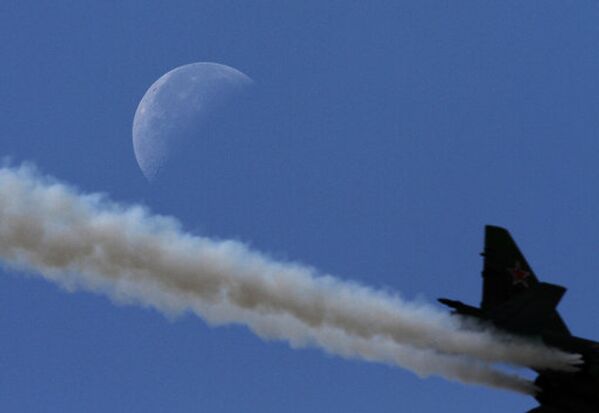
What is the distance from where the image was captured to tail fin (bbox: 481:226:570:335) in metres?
38.6

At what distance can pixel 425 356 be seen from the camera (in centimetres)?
3925

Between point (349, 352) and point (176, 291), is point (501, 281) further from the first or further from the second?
point (176, 291)

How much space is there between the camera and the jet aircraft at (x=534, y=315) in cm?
3809


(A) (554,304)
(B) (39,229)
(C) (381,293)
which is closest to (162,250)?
(B) (39,229)

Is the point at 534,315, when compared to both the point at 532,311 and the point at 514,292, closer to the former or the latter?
the point at 532,311

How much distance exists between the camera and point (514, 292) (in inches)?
1540

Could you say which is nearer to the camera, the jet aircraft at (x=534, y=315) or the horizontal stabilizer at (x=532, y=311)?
the jet aircraft at (x=534, y=315)

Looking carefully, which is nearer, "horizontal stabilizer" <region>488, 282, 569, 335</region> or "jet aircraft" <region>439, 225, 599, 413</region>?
"jet aircraft" <region>439, 225, 599, 413</region>

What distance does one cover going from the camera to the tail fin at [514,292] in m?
38.6

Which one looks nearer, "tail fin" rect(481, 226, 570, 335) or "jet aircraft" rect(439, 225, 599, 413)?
"jet aircraft" rect(439, 225, 599, 413)

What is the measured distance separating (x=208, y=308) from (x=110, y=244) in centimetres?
375

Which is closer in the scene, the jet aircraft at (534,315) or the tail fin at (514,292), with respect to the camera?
the jet aircraft at (534,315)

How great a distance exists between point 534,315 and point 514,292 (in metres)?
1.03

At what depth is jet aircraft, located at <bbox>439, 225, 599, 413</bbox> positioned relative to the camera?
3809 cm
